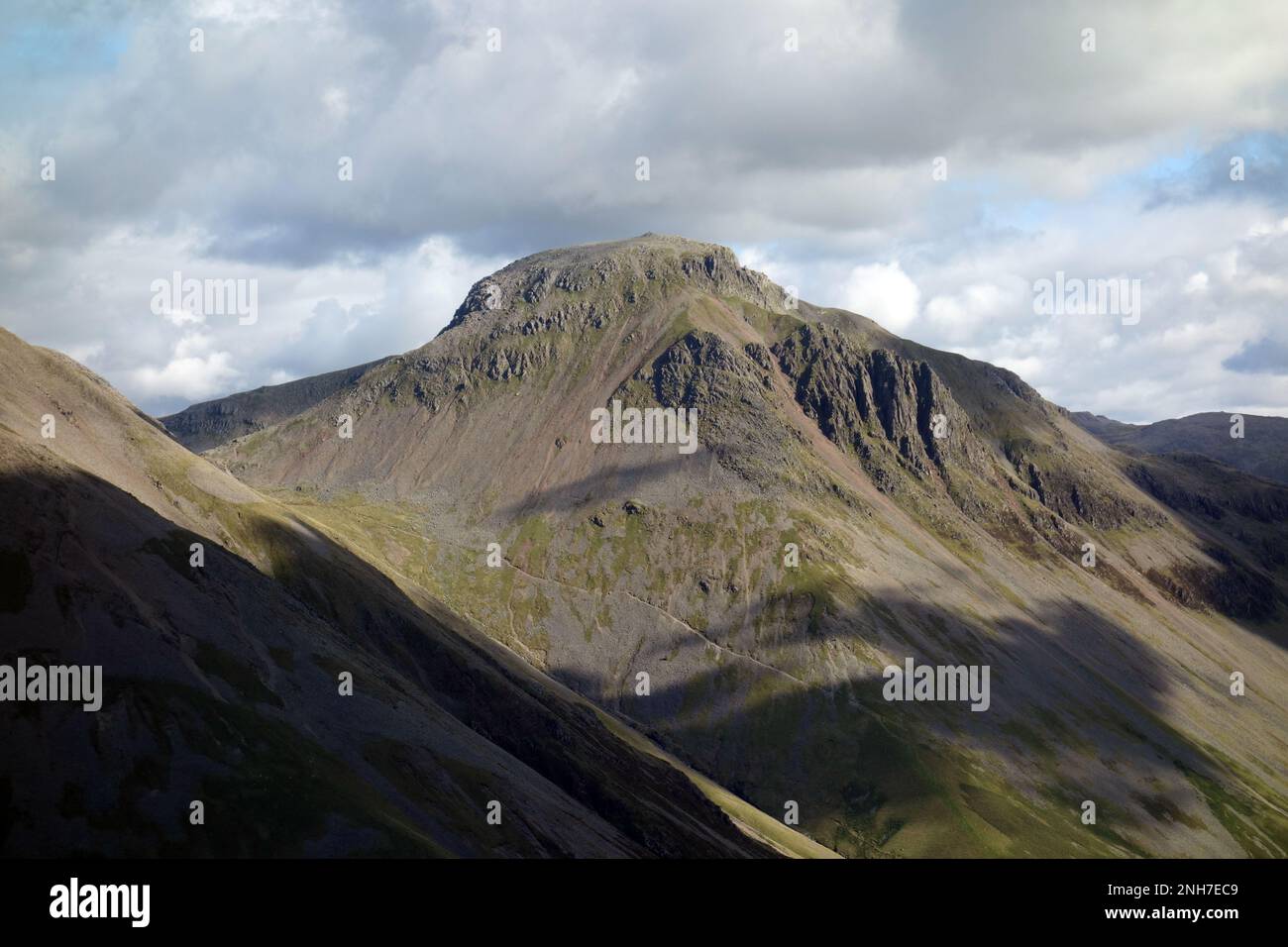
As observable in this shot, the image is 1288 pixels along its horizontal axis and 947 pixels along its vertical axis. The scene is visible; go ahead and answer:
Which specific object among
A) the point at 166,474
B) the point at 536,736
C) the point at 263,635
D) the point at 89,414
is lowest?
the point at 536,736

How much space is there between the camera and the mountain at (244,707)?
80.9 metres

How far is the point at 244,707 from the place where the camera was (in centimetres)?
9588

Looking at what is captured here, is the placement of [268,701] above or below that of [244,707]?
above

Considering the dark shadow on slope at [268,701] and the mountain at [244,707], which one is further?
the dark shadow on slope at [268,701]

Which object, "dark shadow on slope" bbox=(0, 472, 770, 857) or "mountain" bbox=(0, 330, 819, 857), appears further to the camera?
"dark shadow on slope" bbox=(0, 472, 770, 857)

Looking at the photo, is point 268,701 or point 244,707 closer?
point 244,707

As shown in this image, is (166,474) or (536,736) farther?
(166,474)

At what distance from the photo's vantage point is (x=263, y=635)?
11200cm

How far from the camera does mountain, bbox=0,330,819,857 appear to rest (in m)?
80.9
